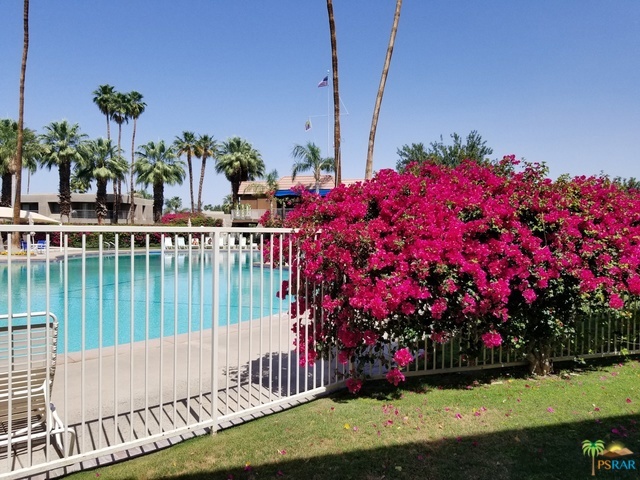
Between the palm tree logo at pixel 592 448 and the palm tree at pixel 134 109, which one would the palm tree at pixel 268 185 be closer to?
the palm tree at pixel 134 109

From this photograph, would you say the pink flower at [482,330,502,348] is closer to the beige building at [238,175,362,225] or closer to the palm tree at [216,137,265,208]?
the beige building at [238,175,362,225]

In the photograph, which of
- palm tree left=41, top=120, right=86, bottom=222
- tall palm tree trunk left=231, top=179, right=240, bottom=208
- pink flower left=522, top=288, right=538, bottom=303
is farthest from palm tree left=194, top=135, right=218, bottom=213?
pink flower left=522, top=288, right=538, bottom=303

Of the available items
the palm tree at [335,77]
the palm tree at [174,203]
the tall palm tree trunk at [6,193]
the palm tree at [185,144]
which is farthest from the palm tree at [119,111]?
the palm tree at [174,203]

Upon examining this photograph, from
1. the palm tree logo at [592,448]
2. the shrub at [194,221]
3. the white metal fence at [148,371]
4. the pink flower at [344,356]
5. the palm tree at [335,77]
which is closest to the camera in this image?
the white metal fence at [148,371]

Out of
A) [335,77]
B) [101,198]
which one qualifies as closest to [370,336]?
[335,77]

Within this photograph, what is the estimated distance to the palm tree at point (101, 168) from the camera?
4041 cm

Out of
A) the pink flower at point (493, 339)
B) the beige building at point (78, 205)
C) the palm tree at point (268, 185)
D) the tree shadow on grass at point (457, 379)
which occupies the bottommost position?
the tree shadow on grass at point (457, 379)

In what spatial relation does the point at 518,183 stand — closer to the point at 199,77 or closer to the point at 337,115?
the point at 337,115

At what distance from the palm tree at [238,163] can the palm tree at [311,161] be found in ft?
31.0

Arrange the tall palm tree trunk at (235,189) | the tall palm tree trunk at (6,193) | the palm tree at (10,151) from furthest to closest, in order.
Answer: the tall palm tree trunk at (235,189), the tall palm tree trunk at (6,193), the palm tree at (10,151)

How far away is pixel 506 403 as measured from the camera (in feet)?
13.3

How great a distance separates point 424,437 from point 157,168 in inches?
1795

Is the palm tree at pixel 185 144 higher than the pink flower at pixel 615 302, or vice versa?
the palm tree at pixel 185 144

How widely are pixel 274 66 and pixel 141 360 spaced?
1634cm
